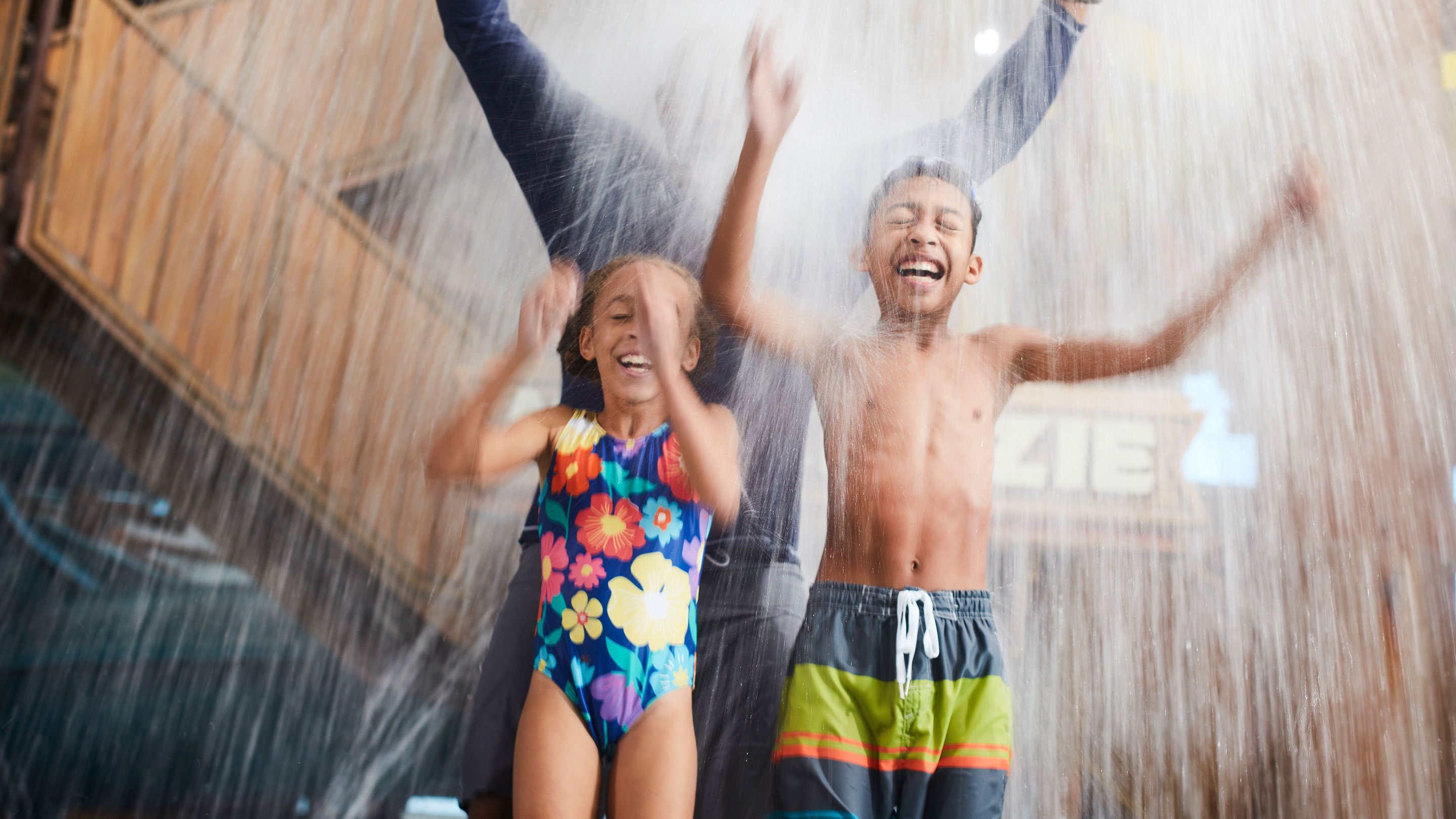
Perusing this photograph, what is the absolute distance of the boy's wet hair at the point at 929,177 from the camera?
1602 mm

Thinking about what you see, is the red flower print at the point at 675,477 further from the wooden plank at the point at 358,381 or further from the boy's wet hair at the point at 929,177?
the wooden plank at the point at 358,381

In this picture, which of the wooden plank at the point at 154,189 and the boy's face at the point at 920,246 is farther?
the wooden plank at the point at 154,189

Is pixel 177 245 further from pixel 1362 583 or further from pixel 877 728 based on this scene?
pixel 1362 583

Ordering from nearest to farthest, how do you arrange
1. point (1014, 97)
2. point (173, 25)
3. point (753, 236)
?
point (753, 236) < point (1014, 97) < point (173, 25)

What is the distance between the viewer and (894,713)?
1386mm

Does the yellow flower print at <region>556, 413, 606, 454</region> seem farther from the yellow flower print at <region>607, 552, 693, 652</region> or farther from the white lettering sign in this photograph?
the white lettering sign

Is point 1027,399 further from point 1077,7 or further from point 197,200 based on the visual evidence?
point 197,200

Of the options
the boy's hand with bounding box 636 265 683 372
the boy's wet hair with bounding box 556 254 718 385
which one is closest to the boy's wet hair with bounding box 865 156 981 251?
the boy's wet hair with bounding box 556 254 718 385

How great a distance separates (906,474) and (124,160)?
3.79 m

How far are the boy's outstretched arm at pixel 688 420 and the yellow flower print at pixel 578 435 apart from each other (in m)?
0.15

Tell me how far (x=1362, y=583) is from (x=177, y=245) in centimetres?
482

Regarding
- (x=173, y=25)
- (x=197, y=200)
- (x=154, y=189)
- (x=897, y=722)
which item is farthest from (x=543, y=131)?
(x=173, y=25)

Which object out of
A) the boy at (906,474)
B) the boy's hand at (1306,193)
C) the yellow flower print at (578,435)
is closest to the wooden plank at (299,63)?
the yellow flower print at (578,435)

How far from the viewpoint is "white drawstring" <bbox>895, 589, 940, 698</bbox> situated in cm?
139
